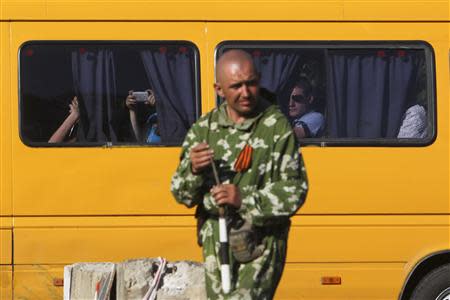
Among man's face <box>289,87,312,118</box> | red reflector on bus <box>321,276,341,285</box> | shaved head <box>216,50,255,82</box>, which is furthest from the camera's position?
man's face <box>289,87,312,118</box>

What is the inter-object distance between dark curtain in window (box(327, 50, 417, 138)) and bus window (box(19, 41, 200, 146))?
1189 mm

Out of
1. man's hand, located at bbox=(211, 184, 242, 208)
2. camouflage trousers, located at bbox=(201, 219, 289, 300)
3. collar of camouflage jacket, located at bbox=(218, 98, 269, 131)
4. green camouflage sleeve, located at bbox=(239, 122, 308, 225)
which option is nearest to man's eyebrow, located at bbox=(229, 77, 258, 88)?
collar of camouflage jacket, located at bbox=(218, 98, 269, 131)

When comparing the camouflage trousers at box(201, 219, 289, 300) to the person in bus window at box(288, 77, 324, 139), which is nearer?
the camouflage trousers at box(201, 219, 289, 300)

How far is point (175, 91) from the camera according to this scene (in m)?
9.65

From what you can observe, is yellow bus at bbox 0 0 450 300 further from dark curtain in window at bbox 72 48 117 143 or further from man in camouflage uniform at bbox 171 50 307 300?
man in camouflage uniform at bbox 171 50 307 300

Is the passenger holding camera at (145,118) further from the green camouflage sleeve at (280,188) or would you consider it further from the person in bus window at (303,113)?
the green camouflage sleeve at (280,188)

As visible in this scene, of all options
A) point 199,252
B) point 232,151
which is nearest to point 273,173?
point 232,151

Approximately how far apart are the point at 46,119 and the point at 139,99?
783 millimetres

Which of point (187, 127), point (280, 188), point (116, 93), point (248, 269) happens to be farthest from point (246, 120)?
point (116, 93)

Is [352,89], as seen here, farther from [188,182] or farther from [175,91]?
[188,182]

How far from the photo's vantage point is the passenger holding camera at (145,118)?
9617mm

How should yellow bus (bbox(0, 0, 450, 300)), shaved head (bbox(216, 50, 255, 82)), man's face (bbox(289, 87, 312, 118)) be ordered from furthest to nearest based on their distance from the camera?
1. man's face (bbox(289, 87, 312, 118))
2. yellow bus (bbox(0, 0, 450, 300))
3. shaved head (bbox(216, 50, 255, 82))

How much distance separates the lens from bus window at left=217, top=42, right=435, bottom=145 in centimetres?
969

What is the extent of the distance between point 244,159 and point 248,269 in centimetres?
54
